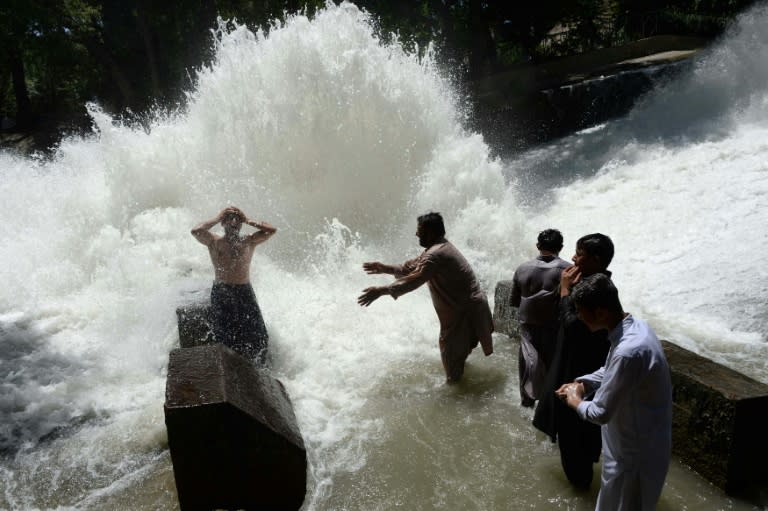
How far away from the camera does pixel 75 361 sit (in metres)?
6.17

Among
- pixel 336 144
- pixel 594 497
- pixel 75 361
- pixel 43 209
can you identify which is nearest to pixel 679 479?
pixel 594 497

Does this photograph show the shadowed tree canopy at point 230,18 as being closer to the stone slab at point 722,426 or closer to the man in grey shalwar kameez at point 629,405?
the stone slab at point 722,426

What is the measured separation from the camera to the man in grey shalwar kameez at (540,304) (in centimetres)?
380

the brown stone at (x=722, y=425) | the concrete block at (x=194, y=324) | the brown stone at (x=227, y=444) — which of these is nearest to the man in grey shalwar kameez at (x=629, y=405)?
the brown stone at (x=722, y=425)

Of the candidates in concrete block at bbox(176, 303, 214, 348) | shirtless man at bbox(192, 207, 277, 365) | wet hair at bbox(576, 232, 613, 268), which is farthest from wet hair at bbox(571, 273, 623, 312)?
concrete block at bbox(176, 303, 214, 348)

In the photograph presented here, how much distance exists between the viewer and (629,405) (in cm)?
220

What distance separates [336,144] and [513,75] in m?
10.9

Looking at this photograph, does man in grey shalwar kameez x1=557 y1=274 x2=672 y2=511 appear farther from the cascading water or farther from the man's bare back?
the man's bare back

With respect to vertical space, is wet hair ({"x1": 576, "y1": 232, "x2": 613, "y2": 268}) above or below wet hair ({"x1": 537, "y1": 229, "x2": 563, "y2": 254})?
above

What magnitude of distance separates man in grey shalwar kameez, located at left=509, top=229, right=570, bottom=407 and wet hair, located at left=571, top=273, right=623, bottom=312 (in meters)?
1.52

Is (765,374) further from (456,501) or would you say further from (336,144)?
(336,144)

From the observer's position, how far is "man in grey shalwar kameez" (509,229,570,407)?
380 centimetres

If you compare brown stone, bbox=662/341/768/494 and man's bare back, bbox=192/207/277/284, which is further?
man's bare back, bbox=192/207/277/284

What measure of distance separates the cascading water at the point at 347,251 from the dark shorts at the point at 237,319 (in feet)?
1.45
